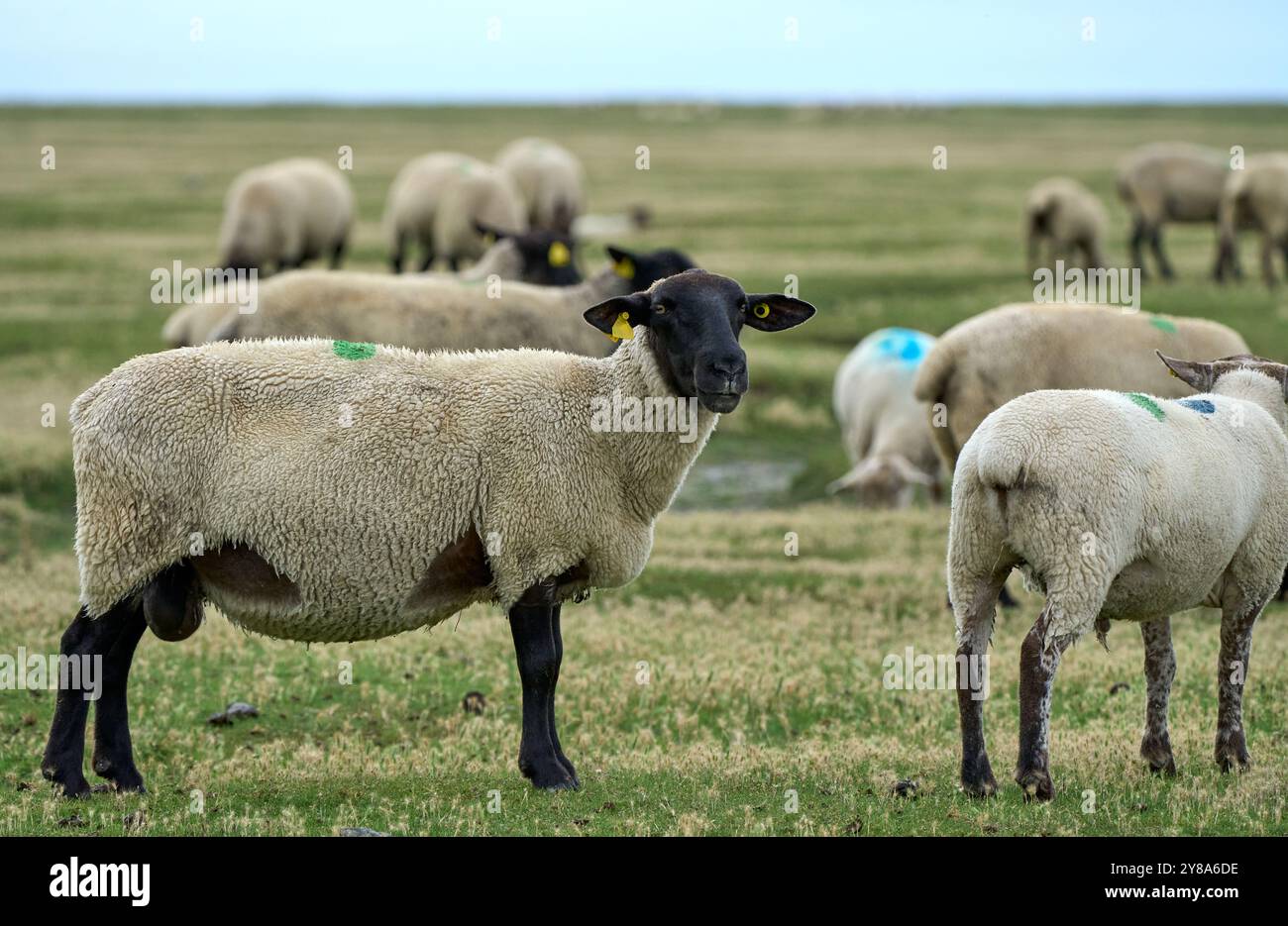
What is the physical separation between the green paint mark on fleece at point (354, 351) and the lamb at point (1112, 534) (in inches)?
127

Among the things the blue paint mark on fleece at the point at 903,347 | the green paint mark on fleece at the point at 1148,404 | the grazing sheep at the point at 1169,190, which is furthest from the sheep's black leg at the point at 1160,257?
the green paint mark on fleece at the point at 1148,404

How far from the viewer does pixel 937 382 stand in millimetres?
12641

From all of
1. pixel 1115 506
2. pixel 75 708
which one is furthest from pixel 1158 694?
pixel 75 708

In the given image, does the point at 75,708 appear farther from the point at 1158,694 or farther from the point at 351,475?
the point at 1158,694

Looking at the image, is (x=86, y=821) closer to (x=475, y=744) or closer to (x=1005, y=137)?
(x=475, y=744)

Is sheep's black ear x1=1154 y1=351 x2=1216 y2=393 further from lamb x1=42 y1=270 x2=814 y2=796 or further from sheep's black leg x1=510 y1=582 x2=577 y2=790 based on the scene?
sheep's black leg x1=510 y1=582 x2=577 y2=790

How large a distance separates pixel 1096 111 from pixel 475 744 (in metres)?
152

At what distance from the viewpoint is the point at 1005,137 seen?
333 feet

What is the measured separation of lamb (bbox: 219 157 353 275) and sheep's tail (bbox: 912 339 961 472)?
16683 mm

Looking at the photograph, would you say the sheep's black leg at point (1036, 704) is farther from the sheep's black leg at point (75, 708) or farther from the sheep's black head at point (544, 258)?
the sheep's black head at point (544, 258)

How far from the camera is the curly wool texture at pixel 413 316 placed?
1392 centimetres

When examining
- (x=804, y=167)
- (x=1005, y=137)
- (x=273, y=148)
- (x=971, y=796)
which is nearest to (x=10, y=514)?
(x=971, y=796)

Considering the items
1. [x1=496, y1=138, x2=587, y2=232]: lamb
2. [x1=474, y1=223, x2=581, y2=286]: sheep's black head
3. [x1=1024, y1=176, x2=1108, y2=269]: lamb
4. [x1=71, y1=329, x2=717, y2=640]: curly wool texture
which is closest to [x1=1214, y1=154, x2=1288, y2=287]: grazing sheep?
[x1=1024, y1=176, x2=1108, y2=269]: lamb

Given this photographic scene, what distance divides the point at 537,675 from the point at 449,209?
2099 cm
